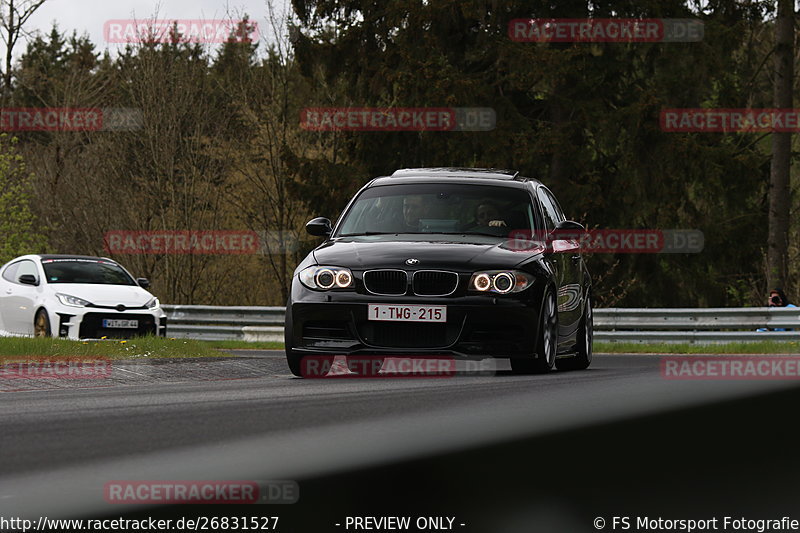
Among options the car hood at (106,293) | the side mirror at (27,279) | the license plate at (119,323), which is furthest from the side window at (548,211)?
the side mirror at (27,279)

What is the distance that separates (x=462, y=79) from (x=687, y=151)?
17.8ft

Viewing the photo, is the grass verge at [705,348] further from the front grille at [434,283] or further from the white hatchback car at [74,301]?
the front grille at [434,283]

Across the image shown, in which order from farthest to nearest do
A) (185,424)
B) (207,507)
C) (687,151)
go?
1. (687,151)
2. (185,424)
3. (207,507)

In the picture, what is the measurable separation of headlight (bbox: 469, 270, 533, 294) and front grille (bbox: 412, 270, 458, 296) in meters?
0.16

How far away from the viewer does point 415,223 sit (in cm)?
1215

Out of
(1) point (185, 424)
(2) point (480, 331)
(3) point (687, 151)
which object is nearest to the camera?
(1) point (185, 424)

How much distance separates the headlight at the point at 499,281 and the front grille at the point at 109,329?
9.70 m

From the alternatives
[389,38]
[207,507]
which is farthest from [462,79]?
[207,507]

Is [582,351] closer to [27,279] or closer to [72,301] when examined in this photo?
[72,301]

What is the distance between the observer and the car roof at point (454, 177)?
12.8m

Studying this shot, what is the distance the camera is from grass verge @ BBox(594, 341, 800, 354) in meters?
21.0

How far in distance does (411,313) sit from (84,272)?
1192 cm

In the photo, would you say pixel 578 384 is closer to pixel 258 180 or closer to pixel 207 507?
pixel 207 507

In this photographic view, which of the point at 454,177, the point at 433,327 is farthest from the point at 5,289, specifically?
the point at 433,327
